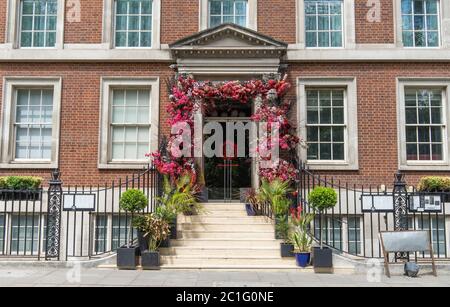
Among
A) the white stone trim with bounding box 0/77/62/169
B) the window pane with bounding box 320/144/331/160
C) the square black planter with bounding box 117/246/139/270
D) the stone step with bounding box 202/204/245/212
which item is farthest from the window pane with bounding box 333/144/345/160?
the white stone trim with bounding box 0/77/62/169

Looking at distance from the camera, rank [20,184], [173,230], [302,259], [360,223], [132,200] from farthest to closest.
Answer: [360,223] < [20,184] < [173,230] < [132,200] < [302,259]

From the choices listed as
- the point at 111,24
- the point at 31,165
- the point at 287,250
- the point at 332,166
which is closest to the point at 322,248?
the point at 287,250

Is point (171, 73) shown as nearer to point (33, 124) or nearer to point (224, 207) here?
point (224, 207)

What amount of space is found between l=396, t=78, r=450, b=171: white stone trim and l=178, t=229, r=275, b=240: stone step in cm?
465

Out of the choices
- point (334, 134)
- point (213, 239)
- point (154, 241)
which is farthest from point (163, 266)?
point (334, 134)

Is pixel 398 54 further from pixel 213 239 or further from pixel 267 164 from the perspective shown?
pixel 213 239

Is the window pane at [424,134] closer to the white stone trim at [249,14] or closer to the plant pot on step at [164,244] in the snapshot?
the white stone trim at [249,14]

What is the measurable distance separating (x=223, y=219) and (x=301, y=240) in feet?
7.72

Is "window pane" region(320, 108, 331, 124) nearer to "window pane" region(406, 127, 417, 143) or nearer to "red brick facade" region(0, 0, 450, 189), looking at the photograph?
"red brick facade" region(0, 0, 450, 189)

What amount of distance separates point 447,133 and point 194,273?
329 inches

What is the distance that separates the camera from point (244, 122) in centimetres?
1341

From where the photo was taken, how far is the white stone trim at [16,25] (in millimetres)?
13234

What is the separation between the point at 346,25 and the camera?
13.3 metres

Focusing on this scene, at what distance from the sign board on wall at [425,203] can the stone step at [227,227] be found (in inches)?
124
